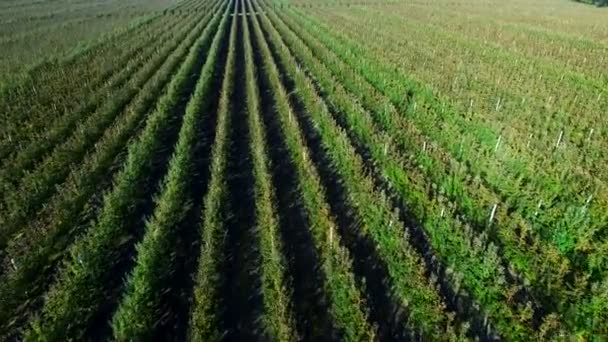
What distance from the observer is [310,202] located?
447 inches

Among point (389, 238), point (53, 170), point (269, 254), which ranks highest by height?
point (53, 170)

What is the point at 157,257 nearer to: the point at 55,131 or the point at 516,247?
the point at 516,247

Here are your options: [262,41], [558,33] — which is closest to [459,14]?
[558,33]

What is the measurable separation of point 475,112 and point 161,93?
12.7 meters

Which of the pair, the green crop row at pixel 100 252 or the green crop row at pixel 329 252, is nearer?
the green crop row at pixel 329 252

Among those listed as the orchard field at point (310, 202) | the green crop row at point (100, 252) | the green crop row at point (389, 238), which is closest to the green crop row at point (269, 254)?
the orchard field at point (310, 202)

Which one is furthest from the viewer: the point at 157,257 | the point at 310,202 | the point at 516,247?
the point at 310,202

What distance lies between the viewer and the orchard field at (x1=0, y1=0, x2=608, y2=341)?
7.99 meters

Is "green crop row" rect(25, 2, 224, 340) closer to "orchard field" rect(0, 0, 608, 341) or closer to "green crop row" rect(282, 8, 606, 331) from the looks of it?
"orchard field" rect(0, 0, 608, 341)

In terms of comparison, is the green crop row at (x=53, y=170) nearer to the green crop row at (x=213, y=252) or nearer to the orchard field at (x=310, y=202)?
the orchard field at (x=310, y=202)

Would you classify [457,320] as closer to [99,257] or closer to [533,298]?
[533,298]

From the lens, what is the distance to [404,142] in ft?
46.0

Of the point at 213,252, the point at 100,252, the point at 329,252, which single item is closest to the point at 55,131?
the point at 100,252

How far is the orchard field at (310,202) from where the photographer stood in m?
7.99
